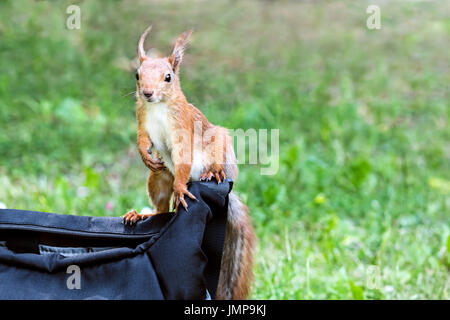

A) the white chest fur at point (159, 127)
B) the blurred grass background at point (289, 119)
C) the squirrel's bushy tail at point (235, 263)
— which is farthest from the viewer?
the blurred grass background at point (289, 119)

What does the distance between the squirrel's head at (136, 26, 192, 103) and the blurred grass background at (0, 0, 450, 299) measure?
383 mm

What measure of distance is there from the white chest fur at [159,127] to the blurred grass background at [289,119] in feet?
1.15

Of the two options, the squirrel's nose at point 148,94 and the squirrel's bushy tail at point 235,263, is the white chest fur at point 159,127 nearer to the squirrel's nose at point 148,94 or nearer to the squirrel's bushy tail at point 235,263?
the squirrel's nose at point 148,94

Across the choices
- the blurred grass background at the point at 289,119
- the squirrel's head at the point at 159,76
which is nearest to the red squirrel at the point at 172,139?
the squirrel's head at the point at 159,76

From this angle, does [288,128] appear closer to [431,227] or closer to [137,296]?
[431,227]

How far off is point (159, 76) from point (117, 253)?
1.74 ft

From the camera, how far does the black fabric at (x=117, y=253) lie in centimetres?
167

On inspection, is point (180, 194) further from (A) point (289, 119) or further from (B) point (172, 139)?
(A) point (289, 119)

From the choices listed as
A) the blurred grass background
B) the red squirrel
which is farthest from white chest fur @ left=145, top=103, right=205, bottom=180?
the blurred grass background

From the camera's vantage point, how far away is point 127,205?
11.2ft

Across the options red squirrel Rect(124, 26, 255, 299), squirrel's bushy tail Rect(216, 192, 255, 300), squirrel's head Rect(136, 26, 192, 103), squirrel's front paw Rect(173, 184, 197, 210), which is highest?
squirrel's head Rect(136, 26, 192, 103)

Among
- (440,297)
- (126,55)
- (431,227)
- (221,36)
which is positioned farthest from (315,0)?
(440,297)

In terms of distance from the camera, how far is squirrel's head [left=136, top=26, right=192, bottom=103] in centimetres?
167

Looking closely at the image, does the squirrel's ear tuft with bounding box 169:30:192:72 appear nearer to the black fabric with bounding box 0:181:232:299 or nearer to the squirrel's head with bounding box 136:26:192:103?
the squirrel's head with bounding box 136:26:192:103
